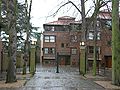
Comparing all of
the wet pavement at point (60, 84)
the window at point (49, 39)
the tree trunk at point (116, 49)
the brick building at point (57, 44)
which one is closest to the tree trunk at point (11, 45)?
the wet pavement at point (60, 84)

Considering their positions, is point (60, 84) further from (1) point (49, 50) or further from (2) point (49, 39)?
(2) point (49, 39)

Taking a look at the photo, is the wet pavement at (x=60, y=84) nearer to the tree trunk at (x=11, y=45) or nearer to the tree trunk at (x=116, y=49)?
the tree trunk at (x=11, y=45)

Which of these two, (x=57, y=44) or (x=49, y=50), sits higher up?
(x=57, y=44)

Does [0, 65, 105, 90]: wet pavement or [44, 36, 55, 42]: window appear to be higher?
[44, 36, 55, 42]: window

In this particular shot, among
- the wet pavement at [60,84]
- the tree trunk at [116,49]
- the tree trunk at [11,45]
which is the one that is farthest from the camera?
the tree trunk at [11,45]

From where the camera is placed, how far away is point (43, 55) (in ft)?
217

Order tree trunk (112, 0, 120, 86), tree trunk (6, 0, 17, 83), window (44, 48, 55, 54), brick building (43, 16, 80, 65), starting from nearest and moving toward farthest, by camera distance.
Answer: tree trunk (112, 0, 120, 86)
tree trunk (6, 0, 17, 83)
brick building (43, 16, 80, 65)
window (44, 48, 55, 54)

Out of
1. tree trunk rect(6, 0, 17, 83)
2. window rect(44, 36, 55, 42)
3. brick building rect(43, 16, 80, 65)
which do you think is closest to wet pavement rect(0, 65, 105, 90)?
tree trunk rect(6, 0, 17, 83)

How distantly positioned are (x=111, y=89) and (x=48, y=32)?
171 feet

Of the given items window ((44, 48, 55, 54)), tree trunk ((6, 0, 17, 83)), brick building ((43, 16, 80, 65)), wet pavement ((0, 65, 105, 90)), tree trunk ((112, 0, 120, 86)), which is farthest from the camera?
window ((44, 48, 55, 54))

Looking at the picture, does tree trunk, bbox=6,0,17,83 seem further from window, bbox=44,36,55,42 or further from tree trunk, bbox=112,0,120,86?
window, bbox=44,36,55,42

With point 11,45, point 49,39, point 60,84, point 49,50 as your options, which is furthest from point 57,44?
point 60,84

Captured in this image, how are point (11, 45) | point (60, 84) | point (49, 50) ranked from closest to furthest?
Result: point (60, 84), point (11, 45), point (49, 50)

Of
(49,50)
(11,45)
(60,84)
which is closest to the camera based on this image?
(60,84)
